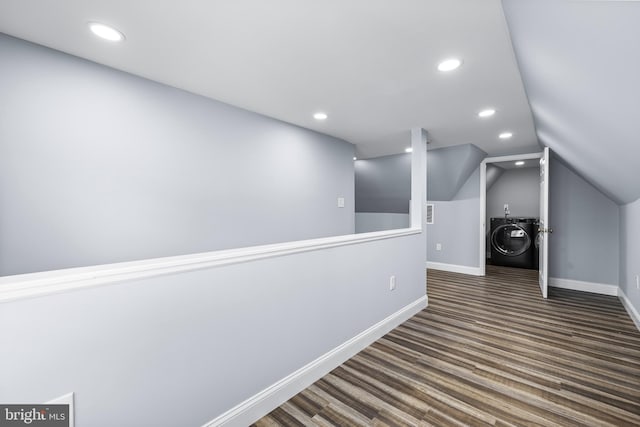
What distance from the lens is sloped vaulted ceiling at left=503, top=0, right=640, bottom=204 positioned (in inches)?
34.2


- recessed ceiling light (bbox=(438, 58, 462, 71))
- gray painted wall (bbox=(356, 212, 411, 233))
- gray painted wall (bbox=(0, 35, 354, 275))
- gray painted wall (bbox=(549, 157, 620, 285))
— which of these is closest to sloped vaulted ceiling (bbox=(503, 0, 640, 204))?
recessed ceiling light (bbox=(438, 58, 462, 71))

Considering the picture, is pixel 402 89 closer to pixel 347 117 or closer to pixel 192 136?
pixel 347 117

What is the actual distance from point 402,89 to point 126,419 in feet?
8.11

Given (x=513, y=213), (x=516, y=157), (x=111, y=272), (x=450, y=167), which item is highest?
(x=516, y=157)

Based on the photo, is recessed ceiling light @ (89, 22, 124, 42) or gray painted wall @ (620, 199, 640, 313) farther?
gray painted wall @ (620, 199, 640, 313)

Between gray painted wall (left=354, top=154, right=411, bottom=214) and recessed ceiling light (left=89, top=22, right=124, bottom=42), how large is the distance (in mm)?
3969

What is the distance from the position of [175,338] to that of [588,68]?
6.76ft


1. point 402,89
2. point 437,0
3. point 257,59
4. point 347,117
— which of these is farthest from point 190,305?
point 347,117

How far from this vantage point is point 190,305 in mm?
1223

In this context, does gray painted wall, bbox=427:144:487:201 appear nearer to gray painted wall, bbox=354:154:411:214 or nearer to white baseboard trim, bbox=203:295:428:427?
gray painted wall, bbox=354:154:411:214

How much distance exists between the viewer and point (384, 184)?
541 cm

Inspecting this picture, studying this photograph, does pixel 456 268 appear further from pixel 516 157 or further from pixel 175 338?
pixel 175 338

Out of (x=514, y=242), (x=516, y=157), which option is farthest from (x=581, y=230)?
(x=514, y=242)

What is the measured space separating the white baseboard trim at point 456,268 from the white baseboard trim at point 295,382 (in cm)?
293
